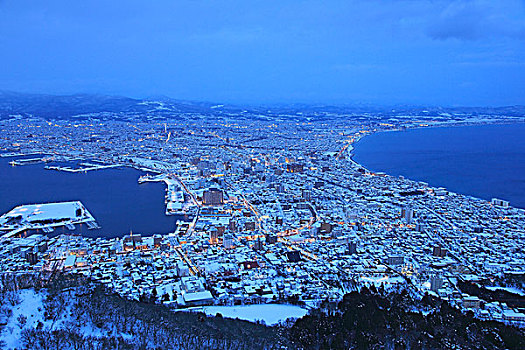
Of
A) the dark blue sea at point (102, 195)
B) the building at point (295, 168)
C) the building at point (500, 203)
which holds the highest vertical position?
the building at point (500, 203)

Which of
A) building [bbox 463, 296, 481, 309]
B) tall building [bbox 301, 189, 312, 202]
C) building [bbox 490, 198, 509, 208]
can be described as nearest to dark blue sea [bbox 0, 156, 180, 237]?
tall building [bbox 301, 189, 312, 202]

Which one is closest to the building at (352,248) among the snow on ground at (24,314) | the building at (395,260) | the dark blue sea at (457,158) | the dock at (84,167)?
the building at (395,260)

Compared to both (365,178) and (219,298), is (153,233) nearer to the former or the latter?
(219,298)

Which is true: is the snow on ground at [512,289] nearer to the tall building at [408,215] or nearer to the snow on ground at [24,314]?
the tall building at [408,215]

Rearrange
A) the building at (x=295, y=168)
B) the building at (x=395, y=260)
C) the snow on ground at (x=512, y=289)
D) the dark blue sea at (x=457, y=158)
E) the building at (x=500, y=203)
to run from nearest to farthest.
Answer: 1. the snow on ground at (x=512, y=289)
2. the building at (x=395, y=260)
3. the building at (x=500, y=203)
4. the dark blue sea at (x=457, y=158)
5. the building at (x=295, y=168)

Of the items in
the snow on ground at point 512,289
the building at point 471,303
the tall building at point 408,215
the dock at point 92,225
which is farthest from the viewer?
the tall building at point 408,215

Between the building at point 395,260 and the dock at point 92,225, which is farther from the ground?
the building at point 395,260

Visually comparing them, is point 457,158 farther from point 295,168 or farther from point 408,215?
point 408,215

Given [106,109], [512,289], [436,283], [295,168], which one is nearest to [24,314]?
[436,283]
